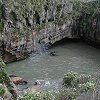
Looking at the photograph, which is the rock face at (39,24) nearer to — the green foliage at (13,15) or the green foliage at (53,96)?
the green foliage at (13,15)

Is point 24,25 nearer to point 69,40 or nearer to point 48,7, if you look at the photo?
point 48,7

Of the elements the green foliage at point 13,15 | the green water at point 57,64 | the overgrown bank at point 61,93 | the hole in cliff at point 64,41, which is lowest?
the green water at point 57,64

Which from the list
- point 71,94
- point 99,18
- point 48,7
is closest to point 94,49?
point 99,18

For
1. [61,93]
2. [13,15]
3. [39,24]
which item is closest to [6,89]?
[61,93]

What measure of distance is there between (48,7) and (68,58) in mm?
7992

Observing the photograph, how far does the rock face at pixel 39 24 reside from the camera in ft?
143

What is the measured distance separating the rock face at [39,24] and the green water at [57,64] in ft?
5.31

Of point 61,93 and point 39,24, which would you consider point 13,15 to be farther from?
point 61,93

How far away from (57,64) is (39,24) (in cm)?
687

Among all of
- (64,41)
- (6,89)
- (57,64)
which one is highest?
(6,89)

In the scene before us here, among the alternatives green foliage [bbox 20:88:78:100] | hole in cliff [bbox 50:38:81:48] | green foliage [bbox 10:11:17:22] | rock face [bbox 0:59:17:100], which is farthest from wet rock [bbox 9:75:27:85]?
hole in cliff [bbox 50:38:81:48]

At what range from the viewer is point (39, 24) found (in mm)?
47594

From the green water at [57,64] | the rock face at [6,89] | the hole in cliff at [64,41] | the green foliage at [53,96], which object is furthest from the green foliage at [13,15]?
the green foliage at [53,96]

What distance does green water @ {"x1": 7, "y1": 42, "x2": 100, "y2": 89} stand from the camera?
131 feet
